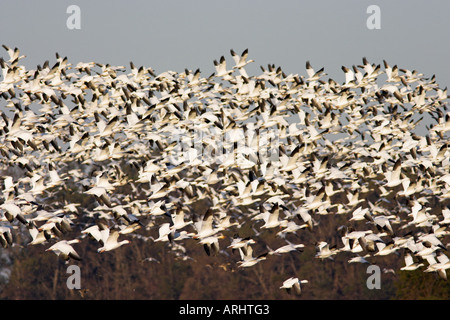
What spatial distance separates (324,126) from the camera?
109ft

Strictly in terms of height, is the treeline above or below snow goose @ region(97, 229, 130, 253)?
above

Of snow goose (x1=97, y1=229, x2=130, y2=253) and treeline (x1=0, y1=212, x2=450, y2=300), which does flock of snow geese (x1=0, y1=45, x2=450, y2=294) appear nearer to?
snow goose (x1=97, y1=229, x2=130, y2=253)

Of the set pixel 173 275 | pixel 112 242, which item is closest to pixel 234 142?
pixel 112 242

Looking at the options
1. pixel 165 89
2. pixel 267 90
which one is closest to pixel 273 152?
pixel 267 90

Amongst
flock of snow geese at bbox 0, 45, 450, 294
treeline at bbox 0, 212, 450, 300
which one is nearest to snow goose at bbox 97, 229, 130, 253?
flock of snow geese at bbox 0, 45, 450, 294

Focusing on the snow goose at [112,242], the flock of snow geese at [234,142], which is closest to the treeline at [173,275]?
the flock of snow geese at [234,142]

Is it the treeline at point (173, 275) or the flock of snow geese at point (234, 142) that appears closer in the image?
the flock of snow geese at point (234, 142)

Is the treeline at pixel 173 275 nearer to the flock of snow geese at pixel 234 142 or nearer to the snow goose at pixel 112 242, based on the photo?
the flock of snow geese at pixel 234 142

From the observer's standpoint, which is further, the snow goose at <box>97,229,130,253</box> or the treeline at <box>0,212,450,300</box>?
the treeline at <box>0,212,450,300</box>

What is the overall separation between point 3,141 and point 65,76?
14.2 feet

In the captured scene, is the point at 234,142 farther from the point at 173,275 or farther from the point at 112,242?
the point at 173,275

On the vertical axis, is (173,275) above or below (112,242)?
above

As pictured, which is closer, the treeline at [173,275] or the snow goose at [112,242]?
the snow goose at [112,242]

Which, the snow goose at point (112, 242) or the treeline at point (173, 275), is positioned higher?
the treeline at point (173, 275)
